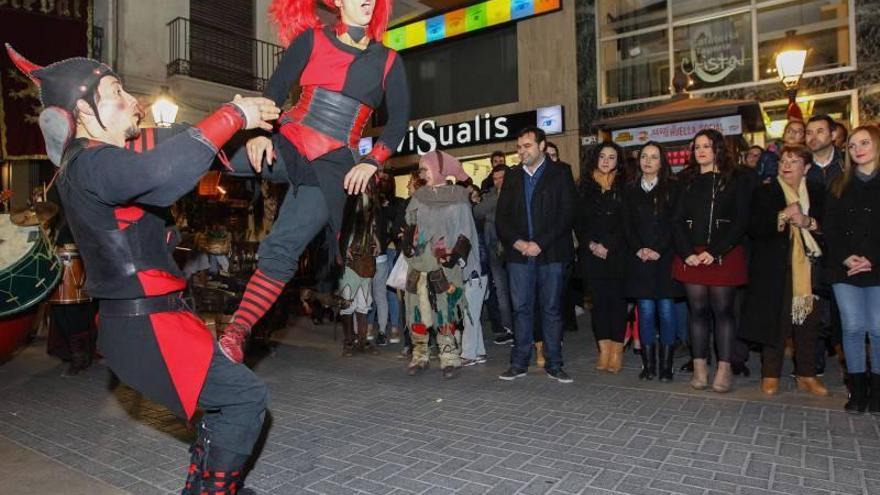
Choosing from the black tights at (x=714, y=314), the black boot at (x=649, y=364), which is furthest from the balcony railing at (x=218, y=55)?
the black tights at (x=714, y=314)

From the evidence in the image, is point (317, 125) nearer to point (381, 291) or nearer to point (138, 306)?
point (138, 306)

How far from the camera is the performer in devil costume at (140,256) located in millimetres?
2033

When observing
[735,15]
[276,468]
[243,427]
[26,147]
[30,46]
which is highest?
[735,15]

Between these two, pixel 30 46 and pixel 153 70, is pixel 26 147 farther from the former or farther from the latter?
pixel 153 70

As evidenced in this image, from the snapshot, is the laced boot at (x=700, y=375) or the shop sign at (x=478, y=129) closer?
the laced boot at (x=700, y=375)

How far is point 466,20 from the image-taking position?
17.1 metres

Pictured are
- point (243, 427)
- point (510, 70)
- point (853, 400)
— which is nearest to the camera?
point (243, 427)

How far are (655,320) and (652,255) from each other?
685 millimetres

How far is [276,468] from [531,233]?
3183 millimetres

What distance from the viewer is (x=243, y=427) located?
93.0 inches

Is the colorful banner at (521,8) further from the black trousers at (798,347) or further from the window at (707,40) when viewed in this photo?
the black trousers at (798,347)

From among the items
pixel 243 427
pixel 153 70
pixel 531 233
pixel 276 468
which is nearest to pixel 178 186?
pixel 243 427

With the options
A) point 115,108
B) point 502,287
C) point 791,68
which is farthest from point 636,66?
point 115,108

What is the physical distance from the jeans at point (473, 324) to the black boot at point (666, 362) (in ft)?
6.21
